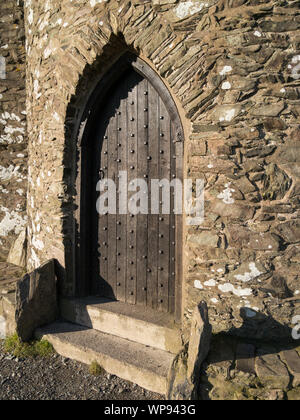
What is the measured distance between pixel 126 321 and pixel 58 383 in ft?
2.69

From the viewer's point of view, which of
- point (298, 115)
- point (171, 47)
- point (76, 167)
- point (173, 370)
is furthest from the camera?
point (76, 167)

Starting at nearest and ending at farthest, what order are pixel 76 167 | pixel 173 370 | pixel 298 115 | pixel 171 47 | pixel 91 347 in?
pixel 173 370 → pixel 298 115 → pixel 171 47 → pixel 91 347 → pixel 76 167

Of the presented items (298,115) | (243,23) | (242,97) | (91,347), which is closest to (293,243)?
(298,115)

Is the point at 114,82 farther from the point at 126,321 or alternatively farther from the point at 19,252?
the point at 19,252

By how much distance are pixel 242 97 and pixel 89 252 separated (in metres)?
2.40

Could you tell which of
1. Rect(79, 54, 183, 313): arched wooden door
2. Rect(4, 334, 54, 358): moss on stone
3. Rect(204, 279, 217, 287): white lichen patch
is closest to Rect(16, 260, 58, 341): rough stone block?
Rect(4, 334, 54, 358): moss on stone

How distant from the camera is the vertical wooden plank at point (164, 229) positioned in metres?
3.22

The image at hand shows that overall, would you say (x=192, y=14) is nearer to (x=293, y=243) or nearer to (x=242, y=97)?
(x=242, y=97)

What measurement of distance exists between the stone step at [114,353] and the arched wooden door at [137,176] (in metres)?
0.48

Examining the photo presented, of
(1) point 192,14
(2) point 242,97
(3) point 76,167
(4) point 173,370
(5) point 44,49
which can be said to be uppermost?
(5) point 44,49

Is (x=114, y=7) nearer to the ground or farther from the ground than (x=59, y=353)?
farther from the ground

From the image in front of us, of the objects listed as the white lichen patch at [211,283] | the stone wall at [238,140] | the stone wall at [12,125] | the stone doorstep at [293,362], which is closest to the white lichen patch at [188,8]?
the stone wall at [238,140]

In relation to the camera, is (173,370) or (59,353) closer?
(173,370)

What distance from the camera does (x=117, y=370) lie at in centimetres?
284
